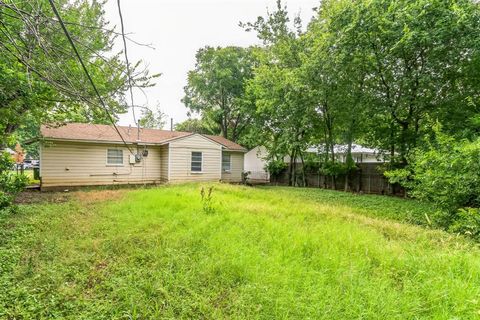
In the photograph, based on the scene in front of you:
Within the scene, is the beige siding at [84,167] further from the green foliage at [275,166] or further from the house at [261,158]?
the house at [261,158]

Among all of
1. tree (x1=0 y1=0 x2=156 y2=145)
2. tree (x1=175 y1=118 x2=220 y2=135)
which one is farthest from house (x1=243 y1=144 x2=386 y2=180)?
tree (x1=0 y1=0 x2=156 y2=145)

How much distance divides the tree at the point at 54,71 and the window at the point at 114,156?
389 cm

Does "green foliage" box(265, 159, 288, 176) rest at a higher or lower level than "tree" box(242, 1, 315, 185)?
lower

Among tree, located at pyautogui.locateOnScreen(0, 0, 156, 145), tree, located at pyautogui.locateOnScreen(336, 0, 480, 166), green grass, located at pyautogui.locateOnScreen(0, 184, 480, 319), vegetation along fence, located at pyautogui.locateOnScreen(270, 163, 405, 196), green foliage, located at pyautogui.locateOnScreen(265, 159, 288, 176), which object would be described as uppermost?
tree, located at pyautogui.locateOnScreen(336, 0, 480, 166)

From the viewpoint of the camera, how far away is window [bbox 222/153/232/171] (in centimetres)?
1664

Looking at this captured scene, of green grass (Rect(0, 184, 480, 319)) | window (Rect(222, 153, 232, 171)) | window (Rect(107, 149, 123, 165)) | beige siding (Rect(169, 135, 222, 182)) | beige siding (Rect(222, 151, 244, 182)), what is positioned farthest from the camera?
beige siding (Rect(222, 151, 244, 182))

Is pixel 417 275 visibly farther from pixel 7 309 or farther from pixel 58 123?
pixel 58 123

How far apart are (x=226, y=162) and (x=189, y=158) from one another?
3489mm

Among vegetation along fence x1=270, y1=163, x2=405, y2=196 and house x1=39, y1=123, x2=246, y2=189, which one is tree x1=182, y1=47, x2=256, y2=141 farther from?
vegetation along fence x1=270, y1=163, x2=405, y2=196

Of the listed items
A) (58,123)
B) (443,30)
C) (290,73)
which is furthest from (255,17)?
(58,123)

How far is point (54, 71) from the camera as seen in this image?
225 cm

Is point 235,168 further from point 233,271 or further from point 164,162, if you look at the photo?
point 233,271

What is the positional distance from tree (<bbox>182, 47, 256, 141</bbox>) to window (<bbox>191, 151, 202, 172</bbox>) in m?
6.32

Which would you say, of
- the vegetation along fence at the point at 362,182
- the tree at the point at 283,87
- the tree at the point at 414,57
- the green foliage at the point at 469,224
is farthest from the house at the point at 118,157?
the green foliage at the point at 469,224
